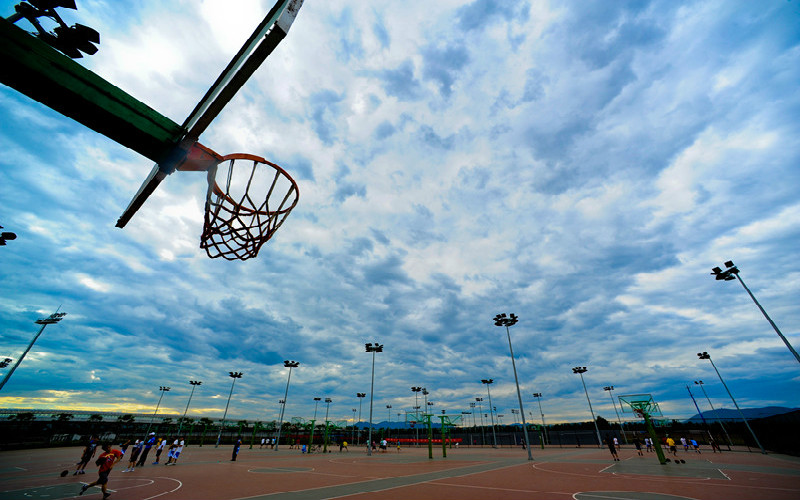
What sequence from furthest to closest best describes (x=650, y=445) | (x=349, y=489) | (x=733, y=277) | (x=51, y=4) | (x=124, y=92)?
(x=650, y=445)
(x=733, y=277)
(x=349, y=489)
(x=124, y=92)
(x=51, y=4)

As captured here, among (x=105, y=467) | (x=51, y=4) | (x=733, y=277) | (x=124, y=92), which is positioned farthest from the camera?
(x=733, y=277)

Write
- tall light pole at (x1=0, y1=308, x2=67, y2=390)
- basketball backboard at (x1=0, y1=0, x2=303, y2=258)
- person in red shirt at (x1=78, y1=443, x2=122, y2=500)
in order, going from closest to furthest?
basketball backboard at (x1=0, y1=0, x2=303, y2=258), person in red shirt at (x1=78, y1=443, x2=122, y2=500), tall light pole at (x1=0, y1=308, x2=67, y2=390)

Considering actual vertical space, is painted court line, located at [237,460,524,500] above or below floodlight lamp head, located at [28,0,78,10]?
below

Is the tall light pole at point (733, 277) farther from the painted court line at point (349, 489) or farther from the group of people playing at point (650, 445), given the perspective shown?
the painted court line at point (349, 489)

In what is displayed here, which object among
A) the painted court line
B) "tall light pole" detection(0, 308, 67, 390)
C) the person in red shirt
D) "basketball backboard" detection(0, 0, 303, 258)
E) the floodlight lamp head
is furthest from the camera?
"tall light pole" detection(0, 308, 67, 390)

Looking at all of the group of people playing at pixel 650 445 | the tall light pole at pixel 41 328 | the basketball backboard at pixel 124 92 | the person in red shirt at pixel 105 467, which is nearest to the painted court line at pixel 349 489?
the person in red shirt at pixel 105 467

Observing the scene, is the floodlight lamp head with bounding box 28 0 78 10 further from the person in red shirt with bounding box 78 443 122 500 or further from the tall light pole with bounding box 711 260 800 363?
the tall light pole with bounding box 711 260 800 363

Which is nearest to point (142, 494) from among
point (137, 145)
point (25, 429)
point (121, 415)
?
point (137, 145)

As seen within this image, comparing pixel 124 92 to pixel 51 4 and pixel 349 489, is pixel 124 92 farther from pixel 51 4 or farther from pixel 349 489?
pixel 349 489

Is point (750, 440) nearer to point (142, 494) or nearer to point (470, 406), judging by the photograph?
point (470, 406)

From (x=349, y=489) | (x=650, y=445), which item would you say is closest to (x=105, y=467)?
(x=349, y=489)

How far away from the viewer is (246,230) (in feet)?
18.7

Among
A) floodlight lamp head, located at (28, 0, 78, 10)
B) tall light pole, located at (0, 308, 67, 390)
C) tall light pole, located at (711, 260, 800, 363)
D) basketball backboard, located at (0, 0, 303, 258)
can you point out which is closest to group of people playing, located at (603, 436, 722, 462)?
tall light pole, located at (711, 260, 800, 363)

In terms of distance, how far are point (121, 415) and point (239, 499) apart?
11427cm
